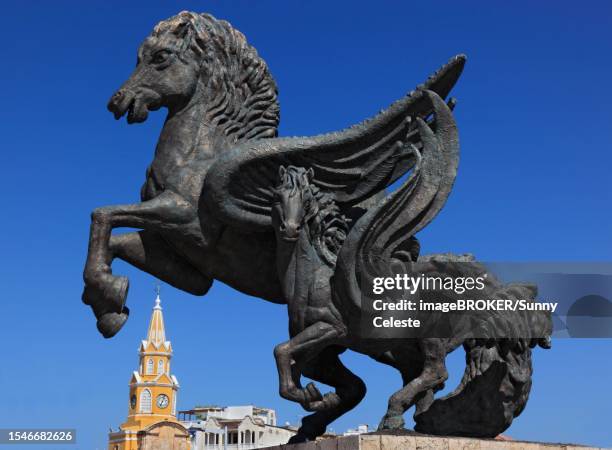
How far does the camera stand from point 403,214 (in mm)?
6660

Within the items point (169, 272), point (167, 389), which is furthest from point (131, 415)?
point (169, 272)

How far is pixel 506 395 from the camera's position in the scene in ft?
21.8

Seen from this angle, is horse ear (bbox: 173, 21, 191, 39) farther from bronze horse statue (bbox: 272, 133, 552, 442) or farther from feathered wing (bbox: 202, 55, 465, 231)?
bronze horse statue (bbox: 272, 133, 552, 442)

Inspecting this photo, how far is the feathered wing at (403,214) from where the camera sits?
6414 millimetres

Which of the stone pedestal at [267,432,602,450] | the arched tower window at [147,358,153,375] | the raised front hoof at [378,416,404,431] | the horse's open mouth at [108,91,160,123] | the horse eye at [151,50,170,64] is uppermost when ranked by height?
the arched tower window at [147,358,153,375]

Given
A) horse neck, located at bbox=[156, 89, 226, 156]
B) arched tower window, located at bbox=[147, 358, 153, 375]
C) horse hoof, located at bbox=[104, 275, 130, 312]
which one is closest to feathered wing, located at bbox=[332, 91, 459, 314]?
horse neck, located at bbox=[156, 89, 226, 156]

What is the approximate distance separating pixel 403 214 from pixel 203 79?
215cm

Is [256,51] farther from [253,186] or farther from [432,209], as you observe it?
[432,209]

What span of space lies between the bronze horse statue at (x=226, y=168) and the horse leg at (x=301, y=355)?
370 mm

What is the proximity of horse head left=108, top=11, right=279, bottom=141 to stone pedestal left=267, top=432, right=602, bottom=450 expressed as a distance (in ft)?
9.06

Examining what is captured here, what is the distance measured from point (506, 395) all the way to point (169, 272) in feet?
9.85

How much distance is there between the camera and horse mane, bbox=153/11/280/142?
23.8ft

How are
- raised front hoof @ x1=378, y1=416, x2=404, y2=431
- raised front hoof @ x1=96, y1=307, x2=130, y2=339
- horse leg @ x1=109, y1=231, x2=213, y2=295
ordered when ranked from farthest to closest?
horse leg @ x1=109, y1=231, x2=213, y2=295, raised front hoof @ x1=96, y1=307, x2=130, y2=339, raised front hoof @ x1=378, y1=416, x2=404, y2=431

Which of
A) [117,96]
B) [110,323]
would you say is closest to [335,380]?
[110,323]
